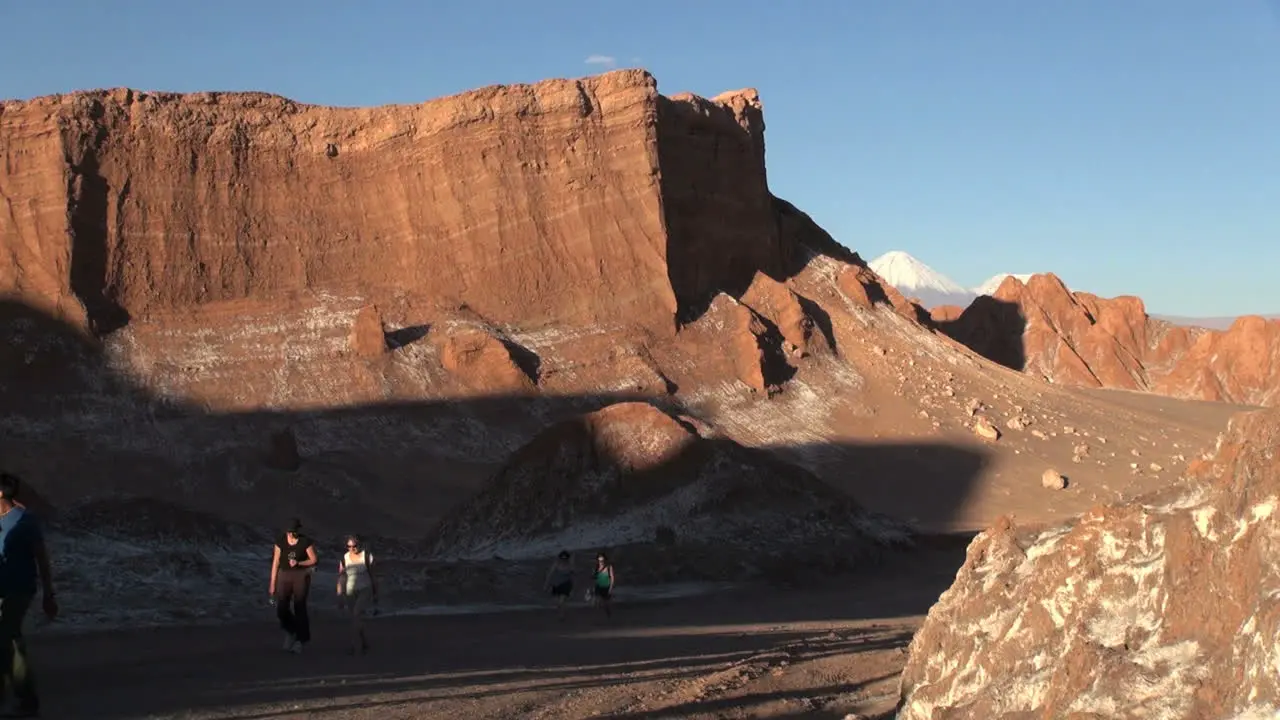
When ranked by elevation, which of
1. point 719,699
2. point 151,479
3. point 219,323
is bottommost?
point 719,699

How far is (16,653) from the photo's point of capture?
10352 mm

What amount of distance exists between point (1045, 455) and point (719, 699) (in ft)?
139

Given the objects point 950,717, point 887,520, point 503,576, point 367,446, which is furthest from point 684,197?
point 950,717

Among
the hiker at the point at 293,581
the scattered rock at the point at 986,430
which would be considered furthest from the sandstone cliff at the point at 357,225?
the hiker at the point at 293,581

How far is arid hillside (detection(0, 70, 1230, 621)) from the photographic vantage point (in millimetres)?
47344

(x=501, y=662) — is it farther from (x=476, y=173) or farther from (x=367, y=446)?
(x=476, y=173)

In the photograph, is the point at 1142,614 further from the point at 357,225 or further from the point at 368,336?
the point at 357,225

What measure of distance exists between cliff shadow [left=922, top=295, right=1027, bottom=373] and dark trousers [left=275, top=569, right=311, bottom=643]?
236 ft

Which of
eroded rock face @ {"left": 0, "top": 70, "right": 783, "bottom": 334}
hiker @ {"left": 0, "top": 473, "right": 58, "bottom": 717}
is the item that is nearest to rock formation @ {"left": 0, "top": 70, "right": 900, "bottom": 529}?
eroded rock face @ {"left": 0, "top": 70, "right": 783, "bottom": 334}

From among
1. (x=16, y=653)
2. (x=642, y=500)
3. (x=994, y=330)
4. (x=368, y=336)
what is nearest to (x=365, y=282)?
(x=368, y=336)

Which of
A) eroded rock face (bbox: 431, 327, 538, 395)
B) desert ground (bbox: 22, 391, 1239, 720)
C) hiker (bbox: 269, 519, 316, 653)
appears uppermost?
eroded rock face (bbox: 431, 327, 538, 395)

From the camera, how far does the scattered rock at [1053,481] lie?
158 ft

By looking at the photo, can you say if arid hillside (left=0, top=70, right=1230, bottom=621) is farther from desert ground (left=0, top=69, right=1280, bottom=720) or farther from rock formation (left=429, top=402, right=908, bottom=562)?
rock formation (left=429, top=402, right=908, bottom=562)

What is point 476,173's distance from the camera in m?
57.7
